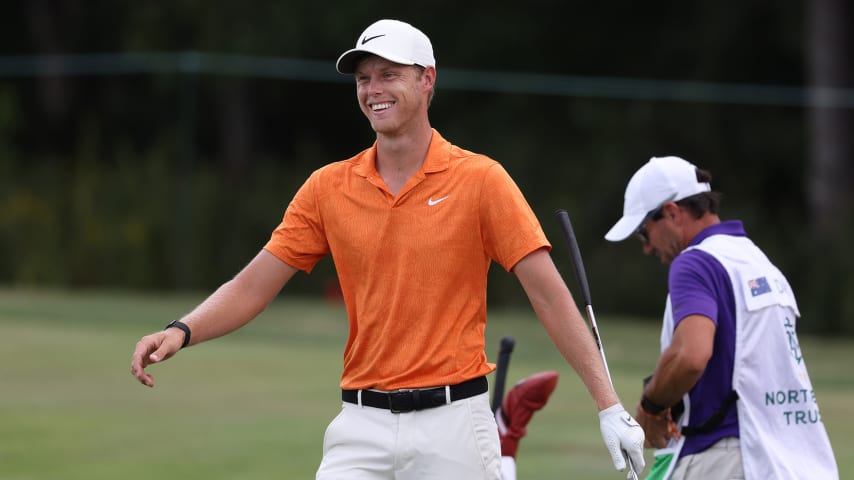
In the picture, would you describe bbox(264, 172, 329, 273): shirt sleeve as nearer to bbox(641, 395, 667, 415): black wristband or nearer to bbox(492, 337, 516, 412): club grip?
bbox(641, 395, 667, 415): black wristband

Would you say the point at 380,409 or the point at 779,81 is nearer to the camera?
the point at 380,409

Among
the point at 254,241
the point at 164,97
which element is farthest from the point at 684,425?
the point at 164,97

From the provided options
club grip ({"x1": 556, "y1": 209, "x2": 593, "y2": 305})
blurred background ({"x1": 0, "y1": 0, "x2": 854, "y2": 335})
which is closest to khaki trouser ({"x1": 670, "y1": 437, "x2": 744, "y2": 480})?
club grip ({"x1": 556, "y1": 209, "x2": 593, "y2": 305})

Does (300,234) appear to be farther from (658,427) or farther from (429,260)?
(658,427)

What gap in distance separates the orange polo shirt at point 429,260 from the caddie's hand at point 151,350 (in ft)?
1.89

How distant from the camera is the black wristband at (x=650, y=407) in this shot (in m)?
5.81

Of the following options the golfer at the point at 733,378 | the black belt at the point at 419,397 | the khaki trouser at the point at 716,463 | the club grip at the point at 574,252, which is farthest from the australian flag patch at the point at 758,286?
the black belt at the point at 419,397

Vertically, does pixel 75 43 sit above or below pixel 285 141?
above

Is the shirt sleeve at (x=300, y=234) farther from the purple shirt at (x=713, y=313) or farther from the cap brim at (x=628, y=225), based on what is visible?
the purple shirt at (x=713, y=313)

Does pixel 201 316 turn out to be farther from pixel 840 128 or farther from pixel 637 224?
pixel 840 128

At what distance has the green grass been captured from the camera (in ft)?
35.6

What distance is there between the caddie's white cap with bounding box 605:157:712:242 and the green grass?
4.43 m

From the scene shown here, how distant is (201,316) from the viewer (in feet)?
18.7

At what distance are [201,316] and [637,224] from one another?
158cm
